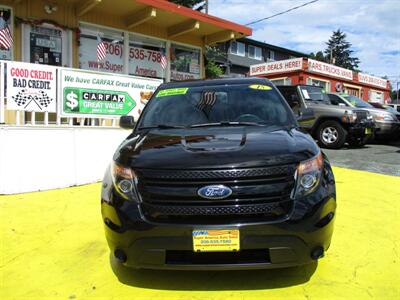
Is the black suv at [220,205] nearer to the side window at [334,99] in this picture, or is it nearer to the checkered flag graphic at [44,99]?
the checkered flag graphic at [44,99]

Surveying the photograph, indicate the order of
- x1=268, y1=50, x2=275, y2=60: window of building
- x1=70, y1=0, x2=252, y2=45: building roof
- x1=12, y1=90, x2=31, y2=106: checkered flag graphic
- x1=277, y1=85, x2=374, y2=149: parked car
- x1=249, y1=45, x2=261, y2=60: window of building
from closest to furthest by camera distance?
x1=12, y1=90, x2=31, y2=106: checkered flag graphic → x1=70, y1=0, x2=252, y2=45: building roof → x1=277, y1=85, x2=374, y2=149: parked car → x1=249, y1=45, x2=261, y2=60: window of building → x1=268, y1=50, x2=275, y2=60: window of building

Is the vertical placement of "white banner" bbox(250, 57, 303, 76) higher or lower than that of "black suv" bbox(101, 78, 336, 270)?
higher

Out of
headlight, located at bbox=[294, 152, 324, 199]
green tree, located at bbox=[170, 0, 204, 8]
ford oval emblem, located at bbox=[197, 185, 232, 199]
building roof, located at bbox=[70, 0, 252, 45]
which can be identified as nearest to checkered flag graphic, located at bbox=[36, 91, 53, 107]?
building roof, located at bbox=[70, 0, 252, 45]

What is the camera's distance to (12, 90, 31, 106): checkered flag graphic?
6.43 meters

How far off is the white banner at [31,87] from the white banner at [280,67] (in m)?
18.0

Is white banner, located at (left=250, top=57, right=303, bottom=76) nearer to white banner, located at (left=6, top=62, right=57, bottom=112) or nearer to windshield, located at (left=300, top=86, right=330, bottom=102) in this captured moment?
windshield, located at (left=300, top=86, right=330, bottom=102)

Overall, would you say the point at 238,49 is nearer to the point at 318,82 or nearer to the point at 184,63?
the point at 318,82

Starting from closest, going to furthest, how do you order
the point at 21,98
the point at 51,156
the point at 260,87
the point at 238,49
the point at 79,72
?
the point at 260,87
the point at 21,98
the point at 51,156
the point at 79,72
the point at 238,49

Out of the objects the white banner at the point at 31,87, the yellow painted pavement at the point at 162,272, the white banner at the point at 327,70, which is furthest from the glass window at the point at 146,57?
the white banner at the point at 327,70

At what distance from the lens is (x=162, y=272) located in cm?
337

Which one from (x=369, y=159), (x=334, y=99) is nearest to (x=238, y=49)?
(x=334, y=99)

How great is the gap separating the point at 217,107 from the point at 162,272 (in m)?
1.75

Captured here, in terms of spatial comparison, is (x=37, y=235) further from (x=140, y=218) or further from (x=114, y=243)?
(x=140, y=218)

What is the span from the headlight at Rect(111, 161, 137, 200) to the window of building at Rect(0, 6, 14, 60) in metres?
6.98
